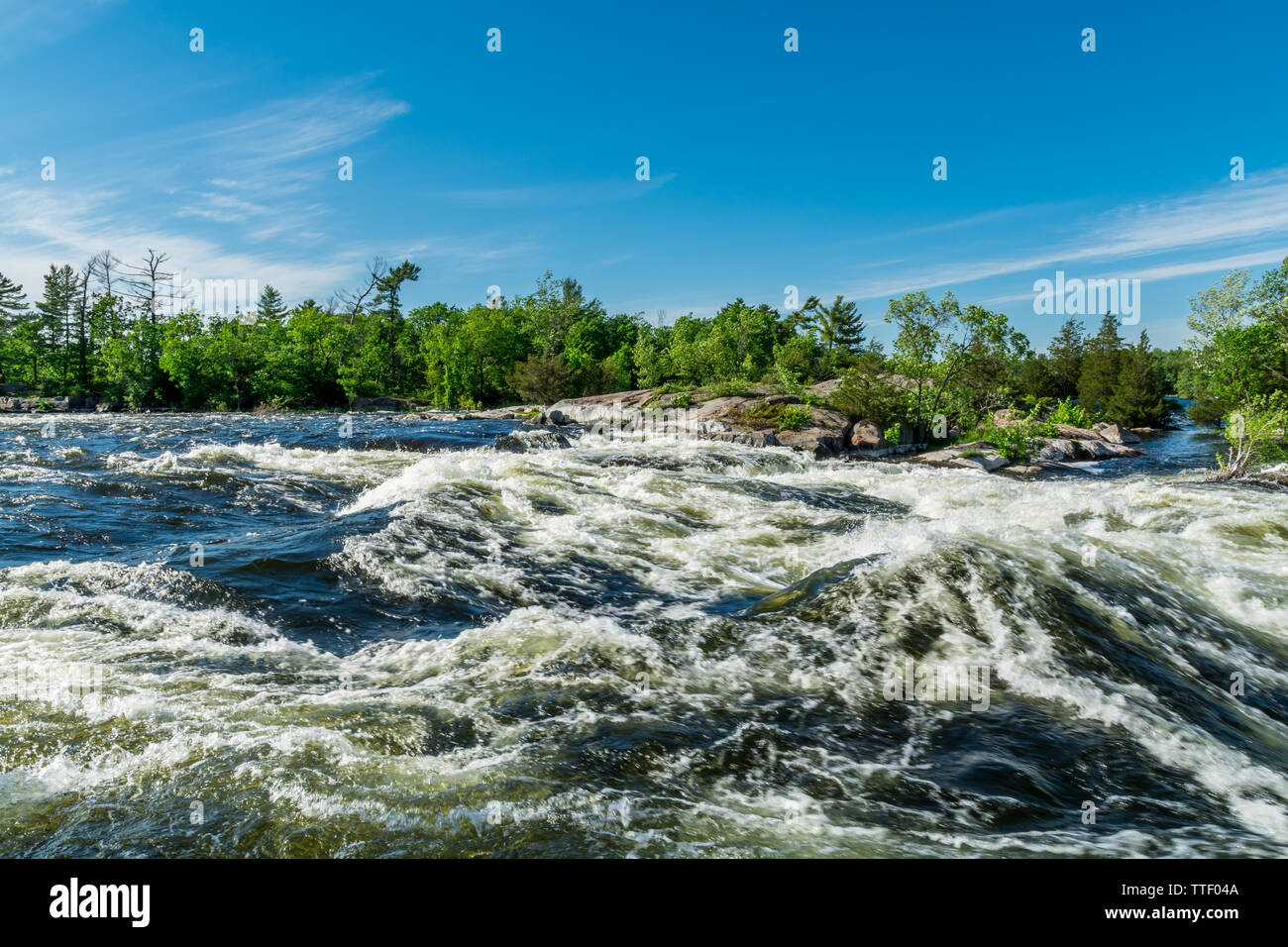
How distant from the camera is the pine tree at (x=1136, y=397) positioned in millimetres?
46469

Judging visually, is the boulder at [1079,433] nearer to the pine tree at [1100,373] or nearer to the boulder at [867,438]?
the boulder at [867,438]

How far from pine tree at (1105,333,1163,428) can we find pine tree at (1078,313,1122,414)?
1.24m

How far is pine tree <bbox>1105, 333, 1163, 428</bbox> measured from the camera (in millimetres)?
46469

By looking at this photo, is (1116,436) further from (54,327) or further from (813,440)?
(54,327)

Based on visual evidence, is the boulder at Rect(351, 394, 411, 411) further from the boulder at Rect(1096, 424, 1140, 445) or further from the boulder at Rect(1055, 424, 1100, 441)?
the boulder at Rect(1096, 424, 1140, 445)

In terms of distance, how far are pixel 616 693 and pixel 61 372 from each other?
7857 cm

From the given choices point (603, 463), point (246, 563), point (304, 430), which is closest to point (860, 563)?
point (246, 563)

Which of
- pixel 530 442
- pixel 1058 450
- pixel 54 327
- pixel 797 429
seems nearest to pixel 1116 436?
pixel 1058 450

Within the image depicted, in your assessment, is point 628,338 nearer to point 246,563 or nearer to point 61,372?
point 61,372

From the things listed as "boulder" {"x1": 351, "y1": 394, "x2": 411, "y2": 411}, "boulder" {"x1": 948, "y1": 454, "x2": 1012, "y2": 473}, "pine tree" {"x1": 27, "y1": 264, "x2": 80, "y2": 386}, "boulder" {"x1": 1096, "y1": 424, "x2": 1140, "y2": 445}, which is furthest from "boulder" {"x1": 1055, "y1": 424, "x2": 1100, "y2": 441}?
"pine tree" {"x1": 27, "y1": 264, "x2": 80, "y2": 386}

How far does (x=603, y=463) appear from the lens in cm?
1980

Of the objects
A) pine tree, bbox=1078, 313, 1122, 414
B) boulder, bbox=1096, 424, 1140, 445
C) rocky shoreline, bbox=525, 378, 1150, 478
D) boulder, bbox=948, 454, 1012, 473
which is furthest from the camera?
pine tree, bbox=1078, 313, 1122, 414

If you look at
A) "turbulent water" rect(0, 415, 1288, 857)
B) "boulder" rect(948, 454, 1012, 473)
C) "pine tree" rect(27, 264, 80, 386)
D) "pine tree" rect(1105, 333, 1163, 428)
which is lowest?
"turbulent water" rect(0, 415, 1288, 857)

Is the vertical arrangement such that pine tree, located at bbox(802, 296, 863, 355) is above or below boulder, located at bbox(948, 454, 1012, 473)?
above
